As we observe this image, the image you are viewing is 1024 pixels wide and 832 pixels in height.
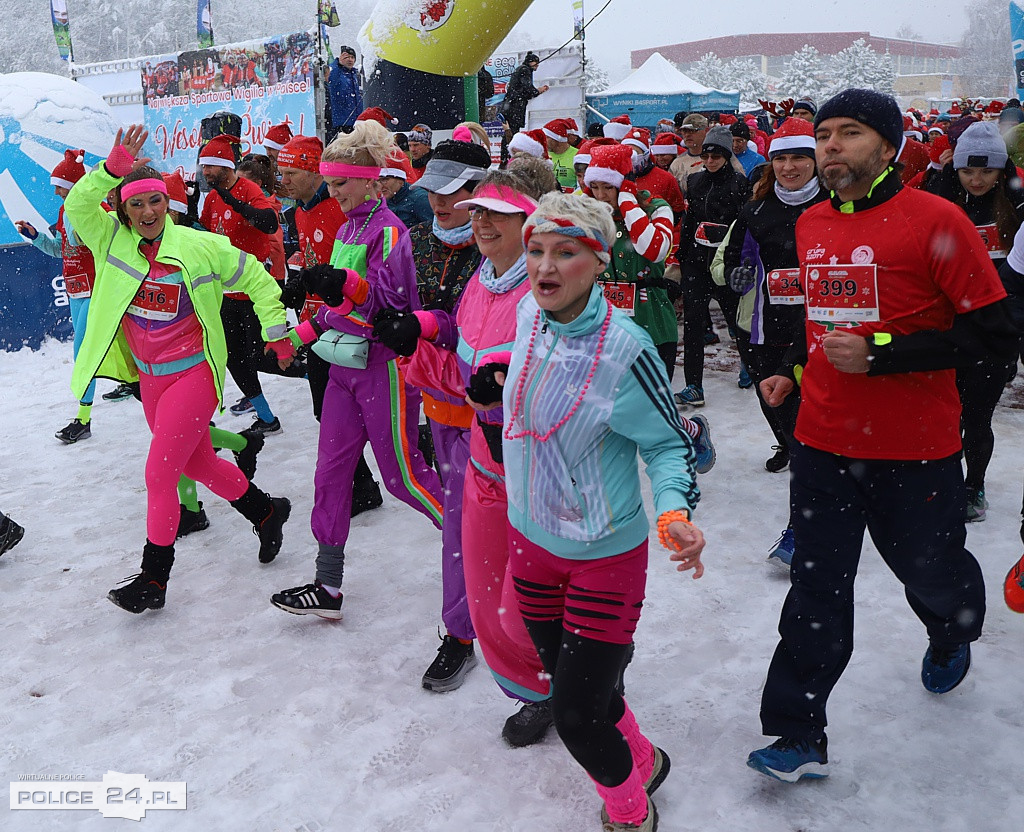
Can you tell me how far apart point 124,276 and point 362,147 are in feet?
4.42

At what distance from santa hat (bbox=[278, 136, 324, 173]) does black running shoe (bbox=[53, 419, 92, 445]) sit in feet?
11.4

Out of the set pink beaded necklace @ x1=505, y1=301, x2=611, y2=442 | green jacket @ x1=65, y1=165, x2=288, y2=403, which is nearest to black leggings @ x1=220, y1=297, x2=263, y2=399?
green jacket @ x1=65, y1=165, x2=288, y2=403

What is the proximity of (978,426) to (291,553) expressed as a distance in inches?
158

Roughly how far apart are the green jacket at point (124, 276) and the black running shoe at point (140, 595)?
3.15 feet

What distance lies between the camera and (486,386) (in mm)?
2613

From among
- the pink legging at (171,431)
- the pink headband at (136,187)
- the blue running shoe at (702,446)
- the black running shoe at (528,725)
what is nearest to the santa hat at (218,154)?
the pink headband at (136,187)

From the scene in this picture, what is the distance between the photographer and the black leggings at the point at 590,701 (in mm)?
2432

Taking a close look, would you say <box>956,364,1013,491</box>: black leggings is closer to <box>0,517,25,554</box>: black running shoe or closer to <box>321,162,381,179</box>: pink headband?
<box>321,162,381,179</box>: pink headband

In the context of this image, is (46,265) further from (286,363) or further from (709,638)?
(709,638)

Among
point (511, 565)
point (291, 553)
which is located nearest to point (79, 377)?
point (291, 553)

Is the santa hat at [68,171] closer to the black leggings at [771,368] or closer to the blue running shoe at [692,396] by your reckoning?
the black leggings at [771,368]

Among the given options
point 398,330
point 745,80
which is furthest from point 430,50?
point 745,80

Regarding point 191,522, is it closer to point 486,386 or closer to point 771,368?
point 486,386

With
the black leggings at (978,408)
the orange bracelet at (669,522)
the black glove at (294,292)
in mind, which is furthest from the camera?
the black leggings at (978,408)
